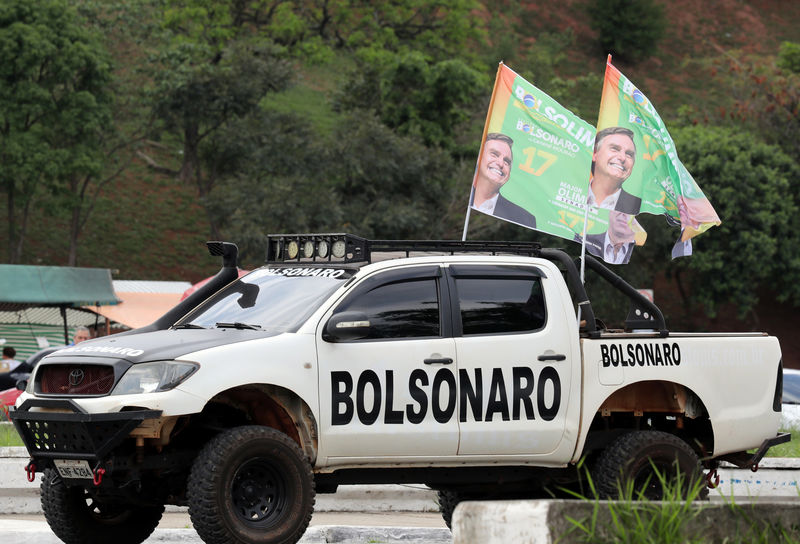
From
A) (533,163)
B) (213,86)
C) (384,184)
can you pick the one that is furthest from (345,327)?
(213,86)

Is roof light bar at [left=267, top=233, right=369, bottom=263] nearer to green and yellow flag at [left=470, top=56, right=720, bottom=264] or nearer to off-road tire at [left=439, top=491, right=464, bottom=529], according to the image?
off-road tire at [left=439, top=491, right=464, bottom=529]

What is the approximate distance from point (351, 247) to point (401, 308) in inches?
20.6

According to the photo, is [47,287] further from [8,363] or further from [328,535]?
[328,535]

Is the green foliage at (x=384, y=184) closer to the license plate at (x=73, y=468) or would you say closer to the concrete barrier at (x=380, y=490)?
the concrete barrier at (x=380, y=490)

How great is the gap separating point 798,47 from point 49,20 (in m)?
36.5

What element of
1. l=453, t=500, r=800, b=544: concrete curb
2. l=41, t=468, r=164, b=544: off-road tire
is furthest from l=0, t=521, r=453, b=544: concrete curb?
l=453, t=500, r=800, b=544: concrete curb

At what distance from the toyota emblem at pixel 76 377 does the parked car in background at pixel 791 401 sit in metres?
11.6

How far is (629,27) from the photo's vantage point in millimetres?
88625

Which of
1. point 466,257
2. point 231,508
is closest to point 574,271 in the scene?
point 466,257

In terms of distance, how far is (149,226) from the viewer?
47.0 m

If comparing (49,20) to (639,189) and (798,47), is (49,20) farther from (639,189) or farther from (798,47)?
(798,47)

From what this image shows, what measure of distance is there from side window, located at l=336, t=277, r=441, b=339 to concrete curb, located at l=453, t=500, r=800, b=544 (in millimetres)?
2663

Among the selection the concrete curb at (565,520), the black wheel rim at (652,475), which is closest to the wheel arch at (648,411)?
the black wheel rim at (652,475)

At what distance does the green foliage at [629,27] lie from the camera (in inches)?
3465
